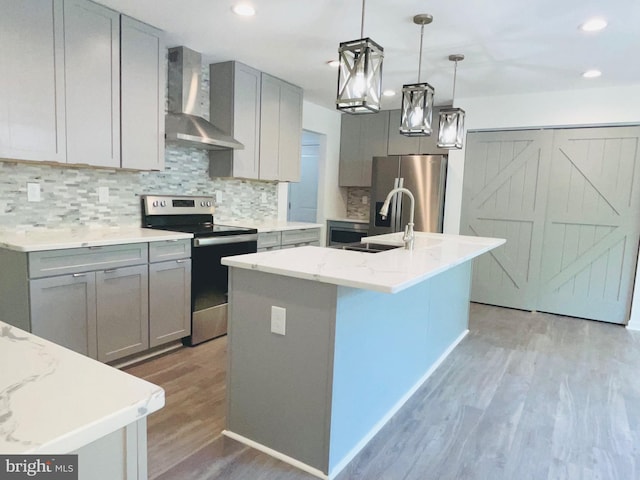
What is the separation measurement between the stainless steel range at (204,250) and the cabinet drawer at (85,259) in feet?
1.61

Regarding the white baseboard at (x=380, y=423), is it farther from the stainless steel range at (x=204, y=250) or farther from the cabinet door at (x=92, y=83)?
the cabinet door at (x=92, y=83)

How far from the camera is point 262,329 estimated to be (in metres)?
1.99

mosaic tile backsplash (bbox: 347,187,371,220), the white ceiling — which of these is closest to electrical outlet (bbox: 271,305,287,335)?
the white ceiling

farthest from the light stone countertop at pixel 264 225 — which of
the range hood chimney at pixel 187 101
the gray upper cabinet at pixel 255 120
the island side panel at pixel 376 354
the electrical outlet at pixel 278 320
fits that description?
the electrical outlet at pixel 278 320

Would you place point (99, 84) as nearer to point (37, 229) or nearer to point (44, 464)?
point (37, 229)

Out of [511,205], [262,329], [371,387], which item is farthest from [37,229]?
[511,205]

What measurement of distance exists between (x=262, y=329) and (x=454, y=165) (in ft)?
12.2

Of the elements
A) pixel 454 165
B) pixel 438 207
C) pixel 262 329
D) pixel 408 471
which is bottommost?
pixel 408 471

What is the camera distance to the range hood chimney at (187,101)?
10.9 feet

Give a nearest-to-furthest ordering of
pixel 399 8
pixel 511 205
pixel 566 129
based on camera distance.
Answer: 1. pixel 399 8
2. pixel 566 129
3. pixel 511 205

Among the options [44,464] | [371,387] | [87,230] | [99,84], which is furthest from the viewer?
[87,230]

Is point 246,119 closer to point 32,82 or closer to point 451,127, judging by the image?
point 32,82

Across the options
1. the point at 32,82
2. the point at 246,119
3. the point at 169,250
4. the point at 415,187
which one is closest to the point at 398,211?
the point at 415,187

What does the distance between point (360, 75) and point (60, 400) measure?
168 centimetres
